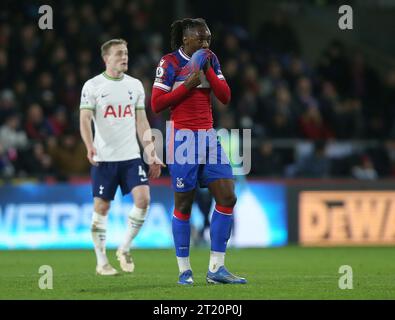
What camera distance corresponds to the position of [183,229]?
943cm

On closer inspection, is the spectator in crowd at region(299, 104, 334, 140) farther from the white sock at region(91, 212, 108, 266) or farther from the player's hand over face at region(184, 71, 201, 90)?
the player's hand over face at region(184, 71, 201, 90)

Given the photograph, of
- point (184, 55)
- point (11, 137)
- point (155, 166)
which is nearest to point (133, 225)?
point (155, 166)

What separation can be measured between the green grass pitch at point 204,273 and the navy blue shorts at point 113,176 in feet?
2.95

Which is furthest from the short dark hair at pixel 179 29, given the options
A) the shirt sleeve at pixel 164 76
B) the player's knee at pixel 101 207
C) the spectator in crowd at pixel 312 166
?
the spectator in crowd at pixel 312 166

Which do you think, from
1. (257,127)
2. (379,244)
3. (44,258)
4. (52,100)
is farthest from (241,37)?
(44,258)

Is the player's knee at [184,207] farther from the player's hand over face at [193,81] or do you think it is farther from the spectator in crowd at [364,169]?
the spectator in crowd at [364,169]

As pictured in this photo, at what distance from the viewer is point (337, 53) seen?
72.0ft

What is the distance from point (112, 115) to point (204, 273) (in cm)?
196

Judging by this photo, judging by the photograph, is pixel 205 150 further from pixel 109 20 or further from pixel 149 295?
pixel 109 20

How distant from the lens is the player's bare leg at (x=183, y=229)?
370 inches

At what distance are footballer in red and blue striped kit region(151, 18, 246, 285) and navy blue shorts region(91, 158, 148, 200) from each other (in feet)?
5.20

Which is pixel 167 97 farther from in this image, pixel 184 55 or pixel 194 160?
pixel 194 160

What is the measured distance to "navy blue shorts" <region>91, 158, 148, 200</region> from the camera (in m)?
10.9

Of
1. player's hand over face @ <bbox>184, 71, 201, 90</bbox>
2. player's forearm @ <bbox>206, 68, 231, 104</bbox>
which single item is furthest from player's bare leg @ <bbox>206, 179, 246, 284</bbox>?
player's hand over face @ <bbox>184, 71, 201, 90</bbox>
